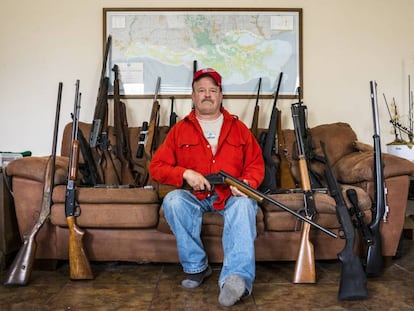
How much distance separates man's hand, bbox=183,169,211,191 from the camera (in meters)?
2.11

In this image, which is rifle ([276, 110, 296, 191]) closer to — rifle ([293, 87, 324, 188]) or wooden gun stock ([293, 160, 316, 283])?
rifle ([293, 87, 324, 188])

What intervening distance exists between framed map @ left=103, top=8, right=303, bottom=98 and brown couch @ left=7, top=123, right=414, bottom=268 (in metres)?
1.26

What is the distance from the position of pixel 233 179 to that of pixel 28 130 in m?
2.25

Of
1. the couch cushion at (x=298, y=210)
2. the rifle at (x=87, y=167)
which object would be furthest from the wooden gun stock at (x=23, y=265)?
the couch cushion at (x=298, y=210)

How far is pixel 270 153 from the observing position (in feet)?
9.66

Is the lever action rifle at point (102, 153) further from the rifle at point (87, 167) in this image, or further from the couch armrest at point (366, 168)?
the couch armrest at point (366, 168)

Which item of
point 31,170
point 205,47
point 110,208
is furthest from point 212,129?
point 205,47

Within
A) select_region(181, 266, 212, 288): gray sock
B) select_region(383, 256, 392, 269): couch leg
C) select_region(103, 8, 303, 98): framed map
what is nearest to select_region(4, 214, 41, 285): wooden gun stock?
select_region(181, 266, 212, 288): gray sock

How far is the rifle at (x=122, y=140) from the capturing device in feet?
9.98

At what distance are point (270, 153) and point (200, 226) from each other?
1.00 metres

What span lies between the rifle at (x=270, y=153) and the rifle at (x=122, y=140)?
3.35 ft

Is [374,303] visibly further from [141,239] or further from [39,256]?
[39,256]

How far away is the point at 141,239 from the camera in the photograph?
2.44 meters

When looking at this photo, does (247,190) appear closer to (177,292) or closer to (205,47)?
(177,292)
